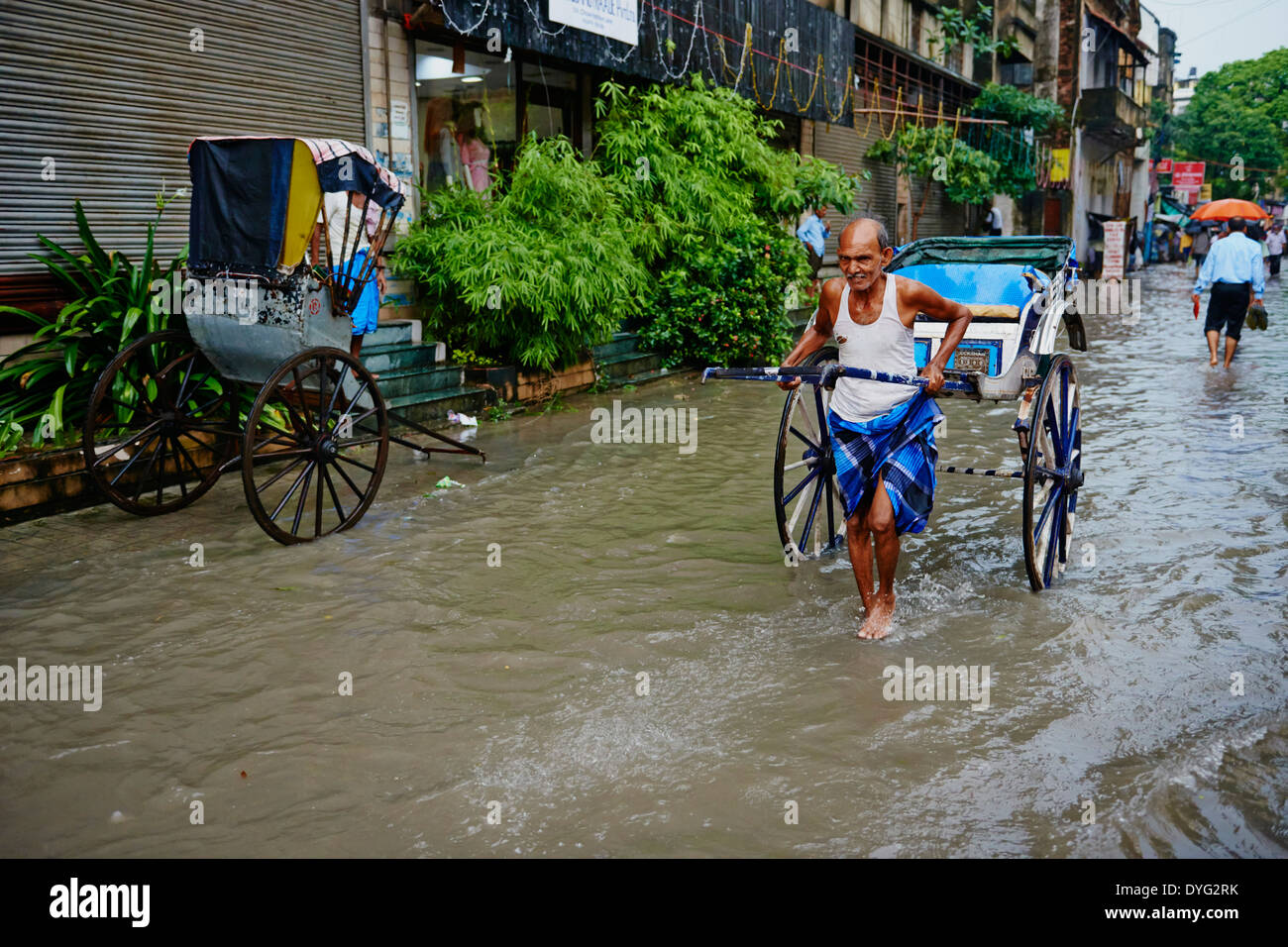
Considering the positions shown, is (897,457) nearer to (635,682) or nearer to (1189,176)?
(635,682)

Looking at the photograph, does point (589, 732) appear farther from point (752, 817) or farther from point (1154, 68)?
point (1154, 68)

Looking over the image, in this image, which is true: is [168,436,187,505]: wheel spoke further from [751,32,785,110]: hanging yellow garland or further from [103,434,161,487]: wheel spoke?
[751,32,785,110]: hanging yellow garland

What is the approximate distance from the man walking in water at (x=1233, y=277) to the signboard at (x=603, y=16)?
24.8 ft

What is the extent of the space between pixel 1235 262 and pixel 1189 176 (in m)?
48.2

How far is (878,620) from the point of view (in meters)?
5.13

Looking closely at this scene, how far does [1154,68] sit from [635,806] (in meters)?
72.0

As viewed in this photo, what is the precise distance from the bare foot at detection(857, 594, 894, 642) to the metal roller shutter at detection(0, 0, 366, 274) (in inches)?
250

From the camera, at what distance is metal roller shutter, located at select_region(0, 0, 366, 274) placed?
7688 millimetres

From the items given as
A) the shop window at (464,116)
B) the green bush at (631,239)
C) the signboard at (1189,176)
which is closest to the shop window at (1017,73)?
the green bush at (631,239)

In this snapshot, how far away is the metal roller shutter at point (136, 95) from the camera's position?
7.69m

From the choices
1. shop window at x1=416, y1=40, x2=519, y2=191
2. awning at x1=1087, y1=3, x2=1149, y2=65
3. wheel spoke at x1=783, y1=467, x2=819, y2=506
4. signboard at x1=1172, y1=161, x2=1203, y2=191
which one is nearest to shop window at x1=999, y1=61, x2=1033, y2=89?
awning at x1=1087, y1=3, x2=1149, y2=65

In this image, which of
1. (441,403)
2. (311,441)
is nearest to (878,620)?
(311,441)

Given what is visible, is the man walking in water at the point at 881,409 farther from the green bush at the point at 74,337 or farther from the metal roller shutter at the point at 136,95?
the metal roller shutter at the point at 136,95

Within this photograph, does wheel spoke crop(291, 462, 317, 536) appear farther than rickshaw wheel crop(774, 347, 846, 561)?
Yes
